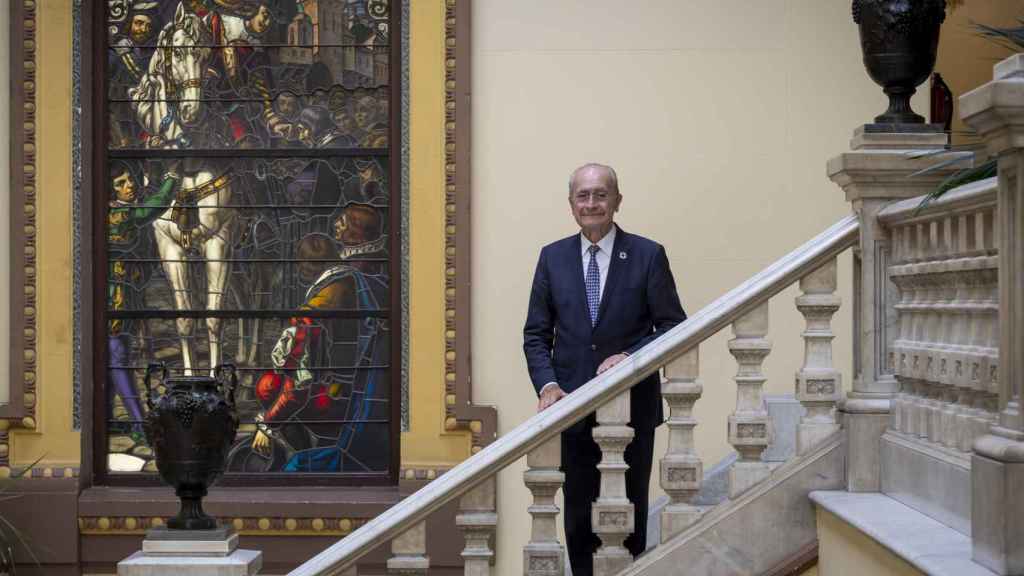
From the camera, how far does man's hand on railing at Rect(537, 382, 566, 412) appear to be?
4.70 metres

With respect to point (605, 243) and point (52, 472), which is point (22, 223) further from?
point (605, 243)

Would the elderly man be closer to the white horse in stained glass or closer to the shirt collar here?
the shirt collar

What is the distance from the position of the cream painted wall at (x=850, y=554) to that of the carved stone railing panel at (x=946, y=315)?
1.07 ft

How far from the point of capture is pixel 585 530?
4.62 m

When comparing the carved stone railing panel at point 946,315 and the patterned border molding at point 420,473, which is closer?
the carved stone railing panel at point 946,315

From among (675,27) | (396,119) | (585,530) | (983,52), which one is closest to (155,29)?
(396,119)

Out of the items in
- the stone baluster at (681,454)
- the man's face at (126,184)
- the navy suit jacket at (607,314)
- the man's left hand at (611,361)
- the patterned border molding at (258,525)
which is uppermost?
the man's face at (126,184)

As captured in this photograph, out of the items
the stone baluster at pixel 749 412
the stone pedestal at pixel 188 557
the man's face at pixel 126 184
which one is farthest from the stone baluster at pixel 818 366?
the man's face at pixel 126 184

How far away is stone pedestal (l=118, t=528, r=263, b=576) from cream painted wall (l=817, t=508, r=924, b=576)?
1932mm

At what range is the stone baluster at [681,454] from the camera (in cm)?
429

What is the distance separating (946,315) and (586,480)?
4.65 ft

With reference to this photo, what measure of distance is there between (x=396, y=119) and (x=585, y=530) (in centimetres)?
291

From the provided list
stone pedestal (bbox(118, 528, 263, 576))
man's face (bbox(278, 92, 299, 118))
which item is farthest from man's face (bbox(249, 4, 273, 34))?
stone pedestal (bbox(118, 528, 263, 576))

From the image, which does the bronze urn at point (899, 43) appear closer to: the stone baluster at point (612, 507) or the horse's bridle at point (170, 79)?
the stone baluster at point (612, 507)
